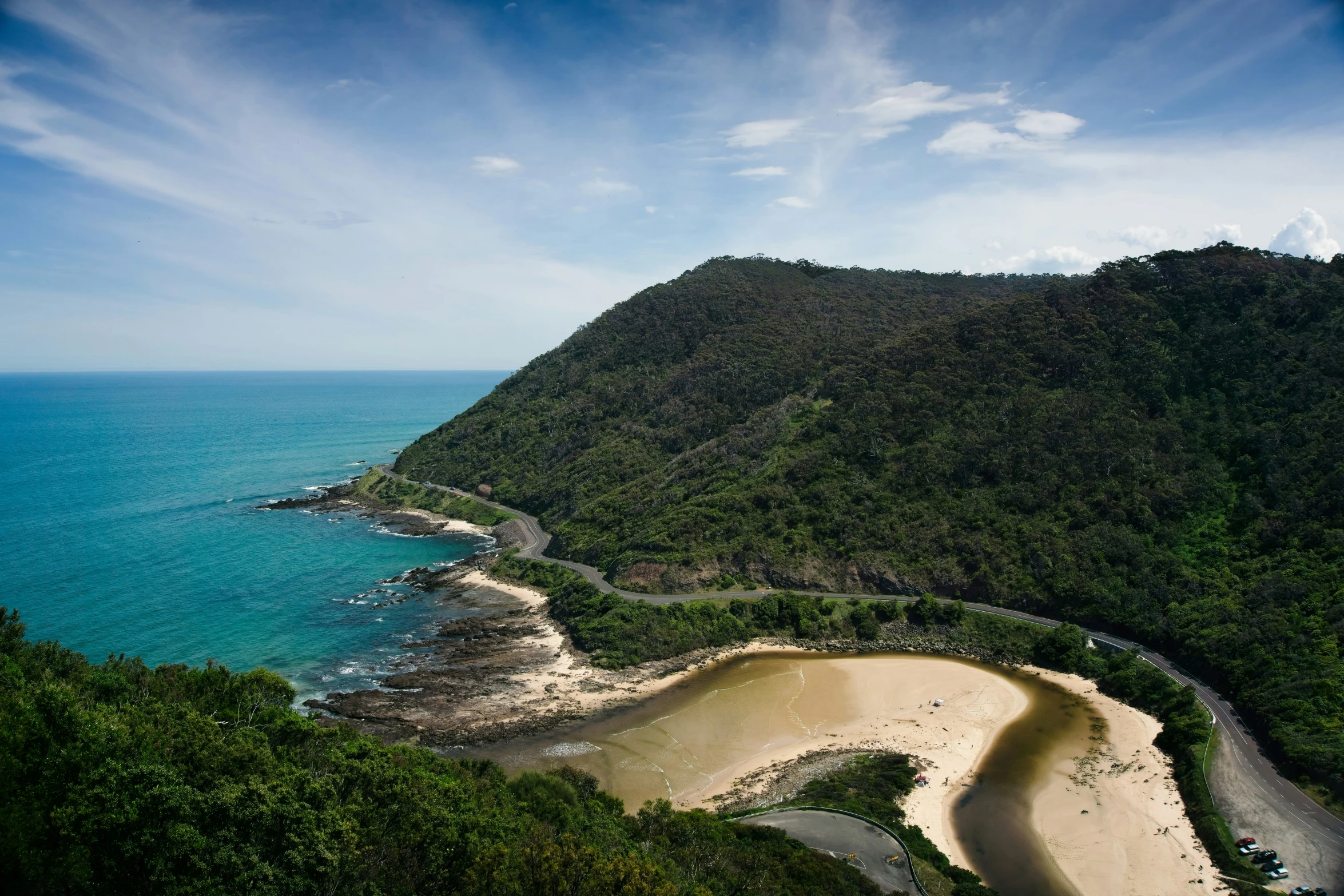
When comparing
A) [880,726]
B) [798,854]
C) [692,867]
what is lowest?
[880,726]

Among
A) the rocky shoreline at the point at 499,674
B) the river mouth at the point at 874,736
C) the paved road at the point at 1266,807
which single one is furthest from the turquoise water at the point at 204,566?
the paved road at the point at 1266,807

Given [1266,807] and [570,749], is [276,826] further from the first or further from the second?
[1266,807]

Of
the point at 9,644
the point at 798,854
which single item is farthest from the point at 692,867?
the point at 9,644

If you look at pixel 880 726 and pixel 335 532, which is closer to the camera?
pixel 880 726

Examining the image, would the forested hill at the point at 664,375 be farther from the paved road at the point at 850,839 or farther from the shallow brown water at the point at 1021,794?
the paved road at the point at 850,839

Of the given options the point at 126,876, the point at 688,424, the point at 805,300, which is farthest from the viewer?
the point at 805,300

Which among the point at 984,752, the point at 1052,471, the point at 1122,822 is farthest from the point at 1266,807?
the point at 1052,471

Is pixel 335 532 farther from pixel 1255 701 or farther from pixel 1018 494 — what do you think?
pixel 1255 701
